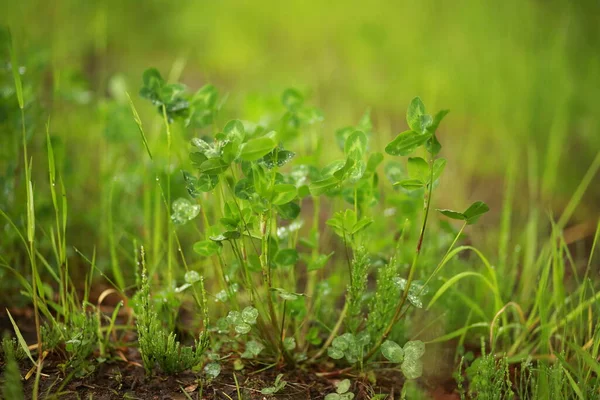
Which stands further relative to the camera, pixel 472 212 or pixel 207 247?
pixel 207 247

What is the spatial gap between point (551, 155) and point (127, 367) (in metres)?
1.77

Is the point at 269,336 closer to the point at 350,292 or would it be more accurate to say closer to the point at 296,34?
the point at 350,292

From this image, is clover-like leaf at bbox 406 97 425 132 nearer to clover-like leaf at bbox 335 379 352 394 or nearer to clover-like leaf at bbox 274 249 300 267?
clover-like leaf at bbox 274 249 300 267

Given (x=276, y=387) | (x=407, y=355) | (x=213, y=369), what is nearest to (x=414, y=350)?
(x=407, y=355)

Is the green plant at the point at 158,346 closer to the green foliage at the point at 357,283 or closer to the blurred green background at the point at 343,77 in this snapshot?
the green foliage at the point at 357,283

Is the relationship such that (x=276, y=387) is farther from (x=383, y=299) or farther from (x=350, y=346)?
(x=383, y=299)

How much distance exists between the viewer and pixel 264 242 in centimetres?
109

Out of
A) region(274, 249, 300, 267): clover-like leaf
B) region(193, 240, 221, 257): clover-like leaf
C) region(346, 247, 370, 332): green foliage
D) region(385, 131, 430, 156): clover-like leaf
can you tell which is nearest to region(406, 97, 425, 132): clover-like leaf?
region(385, 131, 430, 156): clover-like leaf

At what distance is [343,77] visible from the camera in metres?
3.13

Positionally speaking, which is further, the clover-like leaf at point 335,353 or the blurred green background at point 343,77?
the blurred green background at point 343,77

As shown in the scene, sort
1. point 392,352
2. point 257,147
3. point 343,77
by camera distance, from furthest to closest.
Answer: point 343,77, point 392,352, point 257,147

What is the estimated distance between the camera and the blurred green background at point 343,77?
1806 mm

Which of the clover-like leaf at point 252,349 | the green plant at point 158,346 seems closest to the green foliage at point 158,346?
the green plant at point 158,346

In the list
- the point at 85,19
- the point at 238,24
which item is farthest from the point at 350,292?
the point at 238,24
